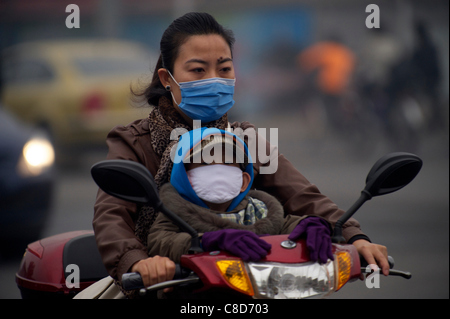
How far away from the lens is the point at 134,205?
9.29ft

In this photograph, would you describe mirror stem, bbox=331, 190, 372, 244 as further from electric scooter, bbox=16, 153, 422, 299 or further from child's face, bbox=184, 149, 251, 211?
child's face, bbox=184, 149, 251, 211

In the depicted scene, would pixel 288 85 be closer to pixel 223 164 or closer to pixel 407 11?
pixel 407 11

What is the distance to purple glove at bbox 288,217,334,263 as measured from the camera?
2311 mm

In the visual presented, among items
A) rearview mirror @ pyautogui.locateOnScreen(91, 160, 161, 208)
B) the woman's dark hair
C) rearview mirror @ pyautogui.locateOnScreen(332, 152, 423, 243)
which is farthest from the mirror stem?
the woman's dark hair

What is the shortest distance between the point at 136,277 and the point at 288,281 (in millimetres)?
498

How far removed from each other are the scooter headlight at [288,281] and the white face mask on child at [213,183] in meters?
0.40

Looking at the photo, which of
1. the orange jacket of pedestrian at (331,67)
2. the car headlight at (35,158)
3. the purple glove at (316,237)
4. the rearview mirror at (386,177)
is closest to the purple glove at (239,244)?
the purple glove at (316,237)

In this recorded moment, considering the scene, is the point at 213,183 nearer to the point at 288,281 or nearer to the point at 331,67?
the point at 288,281

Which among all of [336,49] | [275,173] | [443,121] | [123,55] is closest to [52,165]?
[275,173]

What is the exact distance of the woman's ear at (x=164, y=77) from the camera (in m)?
3.23

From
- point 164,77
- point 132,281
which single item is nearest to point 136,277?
point 132,281

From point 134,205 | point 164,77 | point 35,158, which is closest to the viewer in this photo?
point 134,205

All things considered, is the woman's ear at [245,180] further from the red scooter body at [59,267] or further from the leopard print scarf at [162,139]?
the red scooter body at [59,267]

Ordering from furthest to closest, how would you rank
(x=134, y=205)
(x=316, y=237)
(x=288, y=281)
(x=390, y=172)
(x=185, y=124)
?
1. (x=185, y=124)
2. (x=134, y=205)
3. (x=390, y=172)
4. (x=316, y=237)
5. (x=288, y=281)
